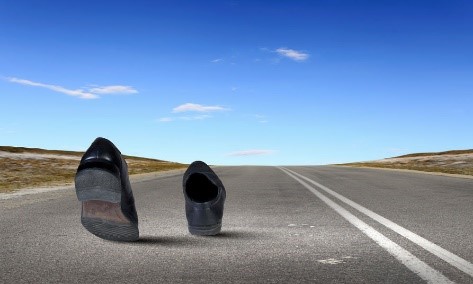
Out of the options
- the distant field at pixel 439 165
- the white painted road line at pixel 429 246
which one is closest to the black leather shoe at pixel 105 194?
the white painted road line at pixel 429 246

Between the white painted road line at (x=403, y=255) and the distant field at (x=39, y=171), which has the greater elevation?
the distant field at (x=39, y=171)

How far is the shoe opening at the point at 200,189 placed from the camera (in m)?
6.15

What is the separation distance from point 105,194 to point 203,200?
1.30 meters

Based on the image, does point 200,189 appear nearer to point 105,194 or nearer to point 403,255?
point 105,194

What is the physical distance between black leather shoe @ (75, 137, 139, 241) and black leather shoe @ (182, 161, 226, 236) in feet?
2.36

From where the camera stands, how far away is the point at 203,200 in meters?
6.25

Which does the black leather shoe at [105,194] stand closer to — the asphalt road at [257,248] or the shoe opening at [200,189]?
the asphalt road at [257,248]

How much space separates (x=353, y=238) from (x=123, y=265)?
8.57 feet

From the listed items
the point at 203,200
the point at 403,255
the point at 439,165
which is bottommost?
the point at 403,255

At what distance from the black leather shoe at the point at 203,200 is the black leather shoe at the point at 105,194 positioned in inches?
28.3

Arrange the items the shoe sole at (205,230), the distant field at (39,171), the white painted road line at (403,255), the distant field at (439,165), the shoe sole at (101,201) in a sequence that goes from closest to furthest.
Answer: the white painted road line at (403,255) → the shoe sole at (101,201) → the shoe sole at (205,230) → the distant field at (39,171) → the distant field at (439,165)

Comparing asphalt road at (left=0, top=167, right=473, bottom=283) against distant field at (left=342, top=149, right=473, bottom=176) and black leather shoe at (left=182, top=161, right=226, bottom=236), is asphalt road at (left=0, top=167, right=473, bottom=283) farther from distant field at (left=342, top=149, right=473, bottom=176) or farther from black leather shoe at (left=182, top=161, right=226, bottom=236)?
distant field at (left=342, top=149, right=473, bottom=176)

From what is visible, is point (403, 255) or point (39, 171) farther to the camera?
point (39, 171)

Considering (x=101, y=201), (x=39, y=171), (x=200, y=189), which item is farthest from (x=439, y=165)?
(x=101, y=201)
